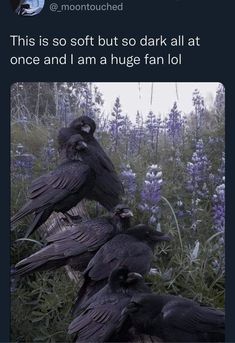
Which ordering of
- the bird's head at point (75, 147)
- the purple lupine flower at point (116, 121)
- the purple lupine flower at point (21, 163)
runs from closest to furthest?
the purple lupine flower at point (21, 163), the purple lupine flower at point (116, 121), the bird's head at point (75, 147)

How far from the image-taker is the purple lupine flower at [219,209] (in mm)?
4699

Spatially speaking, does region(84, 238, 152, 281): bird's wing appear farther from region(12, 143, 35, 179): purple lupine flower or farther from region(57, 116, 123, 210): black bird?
region(12, 143, 35, 179): purple lupine flower

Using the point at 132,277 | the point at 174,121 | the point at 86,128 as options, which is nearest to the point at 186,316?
the point at 132,277

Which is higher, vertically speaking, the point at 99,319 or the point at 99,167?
the point at 99,167

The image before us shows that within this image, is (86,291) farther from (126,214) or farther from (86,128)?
(86,128)

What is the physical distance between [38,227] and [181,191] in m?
0.92

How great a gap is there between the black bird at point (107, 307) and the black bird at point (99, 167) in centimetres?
80

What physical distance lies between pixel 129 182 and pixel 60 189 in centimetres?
45

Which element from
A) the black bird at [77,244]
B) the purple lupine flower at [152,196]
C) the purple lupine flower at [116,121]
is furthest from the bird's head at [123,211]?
the purple lupine flower at [116,121]

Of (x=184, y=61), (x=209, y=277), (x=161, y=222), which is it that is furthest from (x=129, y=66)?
(x=209, y=277)

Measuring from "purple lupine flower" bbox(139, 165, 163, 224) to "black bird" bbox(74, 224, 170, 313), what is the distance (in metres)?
0.29

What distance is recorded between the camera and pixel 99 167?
5070 mm

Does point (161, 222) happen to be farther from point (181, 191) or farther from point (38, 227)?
point (38, 227)

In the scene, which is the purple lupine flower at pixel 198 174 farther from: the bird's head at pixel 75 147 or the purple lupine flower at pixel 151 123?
the bird's head at pixel 75 147
